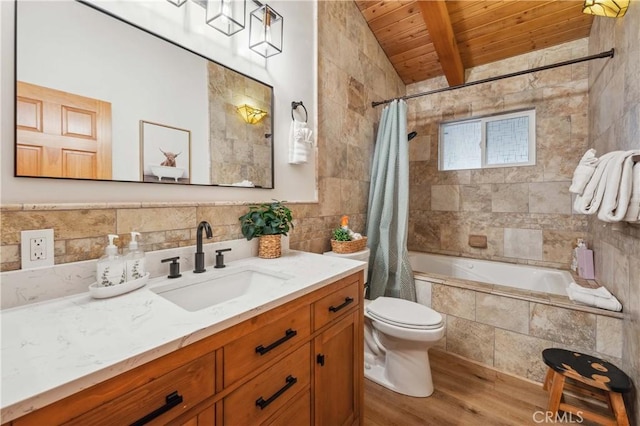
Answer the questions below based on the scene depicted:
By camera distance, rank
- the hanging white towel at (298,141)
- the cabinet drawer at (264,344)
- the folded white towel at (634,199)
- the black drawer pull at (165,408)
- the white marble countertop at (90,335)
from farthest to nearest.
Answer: the hanging white towel at (298,141), the folded white towel at (634,199), the cabinet drawer at (264,344), the black drawer pull at (165,408), the white marble countertop at (90,335)

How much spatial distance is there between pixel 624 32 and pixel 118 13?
2.56m

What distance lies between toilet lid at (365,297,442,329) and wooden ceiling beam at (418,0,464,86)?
7.30 ft

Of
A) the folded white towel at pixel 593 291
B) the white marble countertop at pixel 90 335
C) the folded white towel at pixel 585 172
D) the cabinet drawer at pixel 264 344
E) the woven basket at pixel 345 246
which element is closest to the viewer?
the white marble countertop at pixel 90 335

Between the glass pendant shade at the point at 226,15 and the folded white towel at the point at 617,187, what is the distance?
6.40 feet

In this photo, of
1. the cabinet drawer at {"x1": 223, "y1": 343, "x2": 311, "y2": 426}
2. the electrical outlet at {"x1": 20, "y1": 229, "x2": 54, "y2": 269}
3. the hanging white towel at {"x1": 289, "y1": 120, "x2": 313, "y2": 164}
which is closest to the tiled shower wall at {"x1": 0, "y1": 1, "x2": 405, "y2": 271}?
the electrical outlet at {"x1": 20, "y1": 229, "x2": 54, "y2": 269}

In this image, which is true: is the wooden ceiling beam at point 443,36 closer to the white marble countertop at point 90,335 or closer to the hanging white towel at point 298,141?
the hanging white towel at point 298,141

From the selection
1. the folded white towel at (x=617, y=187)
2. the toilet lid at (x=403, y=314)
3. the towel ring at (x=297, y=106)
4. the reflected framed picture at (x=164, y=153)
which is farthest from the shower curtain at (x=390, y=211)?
the reflected framed picture at (x=164, y=153)

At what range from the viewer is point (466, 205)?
3006mm

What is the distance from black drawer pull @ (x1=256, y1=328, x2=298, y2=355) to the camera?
0.84m

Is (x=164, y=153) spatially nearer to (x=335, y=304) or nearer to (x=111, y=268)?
(x=111, y=268)

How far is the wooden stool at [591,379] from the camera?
1.30m

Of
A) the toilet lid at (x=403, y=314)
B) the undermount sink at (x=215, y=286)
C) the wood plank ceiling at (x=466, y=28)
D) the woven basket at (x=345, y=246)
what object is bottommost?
the toilet lid at (x=403, y=314)

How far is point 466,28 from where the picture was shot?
8.38ft

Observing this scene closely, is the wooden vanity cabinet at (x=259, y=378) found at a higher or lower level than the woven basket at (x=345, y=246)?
lower
